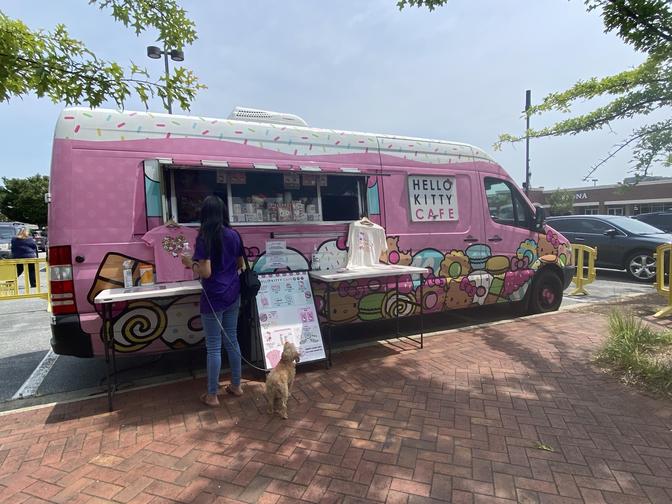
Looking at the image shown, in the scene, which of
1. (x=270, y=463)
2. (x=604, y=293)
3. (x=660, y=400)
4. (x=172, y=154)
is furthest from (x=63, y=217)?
(x=604, y=293)

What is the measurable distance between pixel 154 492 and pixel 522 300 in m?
5.99

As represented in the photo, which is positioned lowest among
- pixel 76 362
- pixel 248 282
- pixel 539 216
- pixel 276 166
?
pixel 76 362

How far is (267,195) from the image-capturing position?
475 centimetres

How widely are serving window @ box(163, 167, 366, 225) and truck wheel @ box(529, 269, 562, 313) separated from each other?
12.0 feet

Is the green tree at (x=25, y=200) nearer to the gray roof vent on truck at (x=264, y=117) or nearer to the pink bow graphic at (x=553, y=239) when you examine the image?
the gray roof vent on truck at (x=264, y=117)

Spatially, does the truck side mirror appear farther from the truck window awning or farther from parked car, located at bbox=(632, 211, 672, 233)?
parked car, located at bbox=(632, 211, 672, 233)

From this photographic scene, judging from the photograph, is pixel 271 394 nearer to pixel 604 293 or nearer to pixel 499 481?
pixel 499 481

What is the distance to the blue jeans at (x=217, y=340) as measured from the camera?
367cm

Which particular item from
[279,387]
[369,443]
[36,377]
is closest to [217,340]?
[279,387]

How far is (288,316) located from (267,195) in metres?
1.44

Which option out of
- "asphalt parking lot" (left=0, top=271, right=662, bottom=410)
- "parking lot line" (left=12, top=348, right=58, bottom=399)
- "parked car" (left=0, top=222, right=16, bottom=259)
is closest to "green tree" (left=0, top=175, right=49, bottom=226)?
"parked car" (left=0, top=222, right=16, bottom=259)

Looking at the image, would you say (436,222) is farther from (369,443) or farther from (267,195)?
(369,443)

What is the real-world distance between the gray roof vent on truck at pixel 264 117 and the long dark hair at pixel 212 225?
1.61 metres

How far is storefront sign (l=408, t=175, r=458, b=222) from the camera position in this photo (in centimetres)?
548
